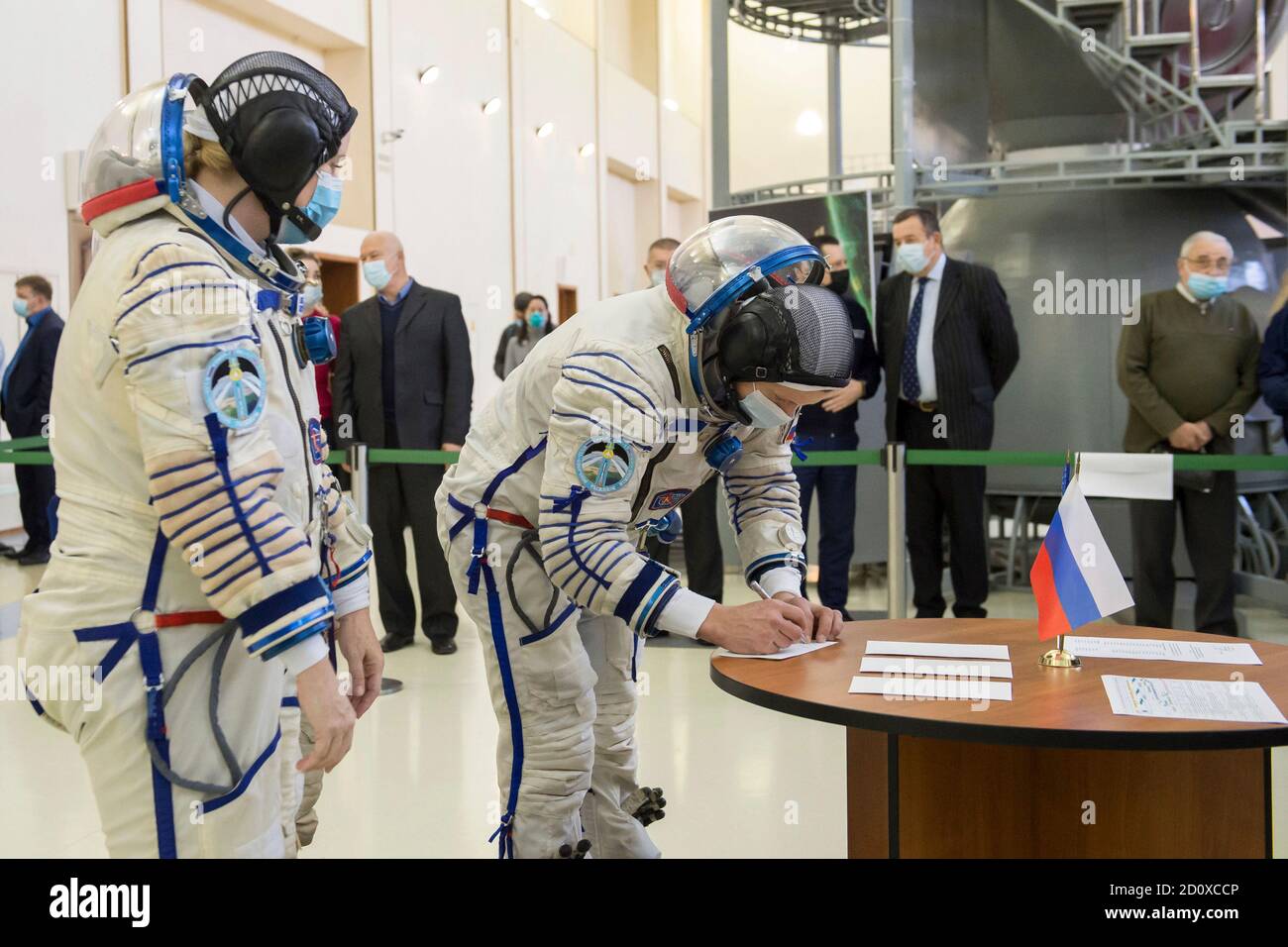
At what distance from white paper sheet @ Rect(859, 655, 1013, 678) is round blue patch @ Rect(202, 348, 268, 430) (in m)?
1.27

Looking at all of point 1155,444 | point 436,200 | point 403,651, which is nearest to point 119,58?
point 436,200

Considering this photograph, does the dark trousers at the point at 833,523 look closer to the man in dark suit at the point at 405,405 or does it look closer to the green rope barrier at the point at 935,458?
the green rope barrier at the point at 935,458

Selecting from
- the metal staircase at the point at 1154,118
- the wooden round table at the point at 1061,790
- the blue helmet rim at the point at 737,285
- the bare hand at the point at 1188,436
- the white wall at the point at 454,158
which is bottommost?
the wooden round table at the point at 1061,790

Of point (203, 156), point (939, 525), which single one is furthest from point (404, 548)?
point (203, 156)

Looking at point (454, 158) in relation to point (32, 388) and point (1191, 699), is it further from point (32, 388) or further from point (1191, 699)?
point (1191, 699)

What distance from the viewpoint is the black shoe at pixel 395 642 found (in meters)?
6.05

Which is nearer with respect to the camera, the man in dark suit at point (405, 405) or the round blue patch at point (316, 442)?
the round blue patch at point (316, 442)

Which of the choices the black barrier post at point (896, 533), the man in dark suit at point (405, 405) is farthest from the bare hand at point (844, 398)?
the man in dark suit at point (405, 405)

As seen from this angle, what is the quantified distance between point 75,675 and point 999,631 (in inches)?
76.2

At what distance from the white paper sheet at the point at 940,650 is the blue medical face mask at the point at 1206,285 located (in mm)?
3662

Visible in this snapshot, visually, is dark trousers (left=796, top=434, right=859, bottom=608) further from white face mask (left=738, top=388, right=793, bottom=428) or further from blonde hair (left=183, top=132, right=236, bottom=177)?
blonde hair (left=183, top=132, right=236, bottom=177)

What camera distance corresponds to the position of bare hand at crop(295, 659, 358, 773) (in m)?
1.59

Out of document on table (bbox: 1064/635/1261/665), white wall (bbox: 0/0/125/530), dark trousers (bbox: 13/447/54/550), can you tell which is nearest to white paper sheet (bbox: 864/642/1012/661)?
document on table (bbox: 1064/635/1261/665)
